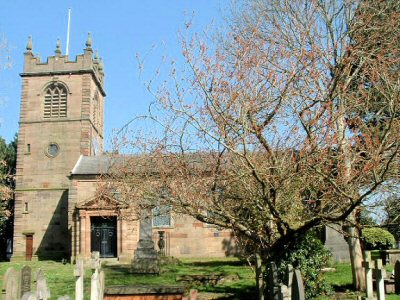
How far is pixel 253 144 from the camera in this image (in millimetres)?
10508

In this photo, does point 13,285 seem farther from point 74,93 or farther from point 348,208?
point 74,93

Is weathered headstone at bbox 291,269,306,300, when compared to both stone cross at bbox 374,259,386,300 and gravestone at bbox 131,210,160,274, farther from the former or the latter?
gravestone at bbox 131,210,160,274

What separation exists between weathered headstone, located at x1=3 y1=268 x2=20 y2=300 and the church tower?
91.0ft

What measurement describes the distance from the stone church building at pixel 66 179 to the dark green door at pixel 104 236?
0.06 m

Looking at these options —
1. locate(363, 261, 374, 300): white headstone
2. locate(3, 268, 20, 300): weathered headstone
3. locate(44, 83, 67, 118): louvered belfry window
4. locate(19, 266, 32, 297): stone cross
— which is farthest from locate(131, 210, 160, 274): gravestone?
locate(44, 83, 67, 118): louvered belfry window

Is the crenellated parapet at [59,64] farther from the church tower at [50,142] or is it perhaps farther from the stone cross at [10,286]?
the stone cross at [10,286]

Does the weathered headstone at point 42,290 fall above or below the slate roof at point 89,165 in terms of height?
below

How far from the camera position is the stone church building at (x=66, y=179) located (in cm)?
3228

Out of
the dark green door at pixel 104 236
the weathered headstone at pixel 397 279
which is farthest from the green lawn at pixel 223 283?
the dark green door at pixel 104 236

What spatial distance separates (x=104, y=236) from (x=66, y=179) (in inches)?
344

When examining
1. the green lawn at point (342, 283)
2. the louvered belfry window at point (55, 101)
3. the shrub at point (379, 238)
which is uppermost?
the louvered belfry window at point (55, 101)

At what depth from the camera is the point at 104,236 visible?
32.3 metres

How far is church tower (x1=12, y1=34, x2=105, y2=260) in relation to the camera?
126 feet

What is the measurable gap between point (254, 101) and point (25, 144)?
34.7 meters
